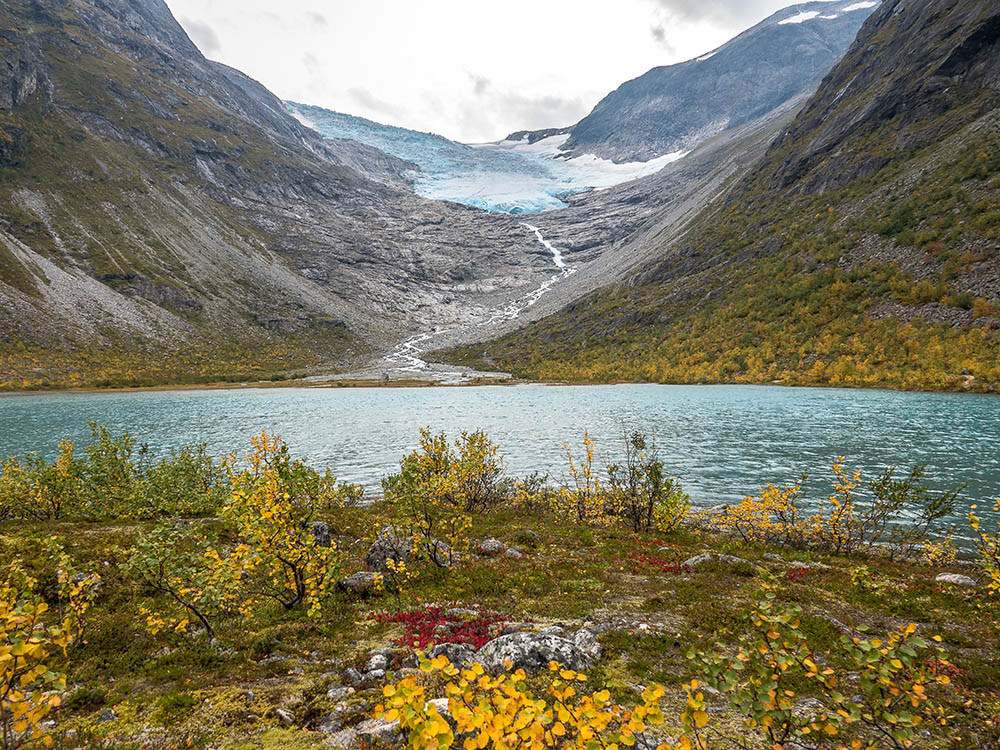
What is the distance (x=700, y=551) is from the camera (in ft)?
50.9

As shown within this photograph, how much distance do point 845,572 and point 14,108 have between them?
249779 millimetres

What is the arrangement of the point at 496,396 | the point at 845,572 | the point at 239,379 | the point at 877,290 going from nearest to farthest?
the point at 845,572 → the point at 877,290 → the point at 496,396 → the point at 239,379

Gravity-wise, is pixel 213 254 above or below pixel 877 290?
above

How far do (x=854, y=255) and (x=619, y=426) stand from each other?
6429 centimetres

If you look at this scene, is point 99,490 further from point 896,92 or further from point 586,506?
point 896,92

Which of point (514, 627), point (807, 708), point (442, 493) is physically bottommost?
point (514, 627)

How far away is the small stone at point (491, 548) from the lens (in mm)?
15281

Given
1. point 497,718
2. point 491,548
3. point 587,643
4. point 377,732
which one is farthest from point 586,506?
point 497,718

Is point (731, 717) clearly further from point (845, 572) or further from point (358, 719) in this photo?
point (845, 572)

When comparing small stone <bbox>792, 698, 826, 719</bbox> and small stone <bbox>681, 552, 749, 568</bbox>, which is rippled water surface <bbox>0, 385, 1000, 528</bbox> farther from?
small stone <bbox>792, 698, 826, 719</bbox>

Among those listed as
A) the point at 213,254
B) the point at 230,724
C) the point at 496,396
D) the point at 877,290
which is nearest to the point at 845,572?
the point at 230,724

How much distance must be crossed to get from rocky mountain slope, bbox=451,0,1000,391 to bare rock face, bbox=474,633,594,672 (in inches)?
2443

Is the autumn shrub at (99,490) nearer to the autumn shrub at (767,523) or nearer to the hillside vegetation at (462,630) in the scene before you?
the hillside vegetation at (462,630)

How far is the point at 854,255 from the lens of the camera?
253ft
